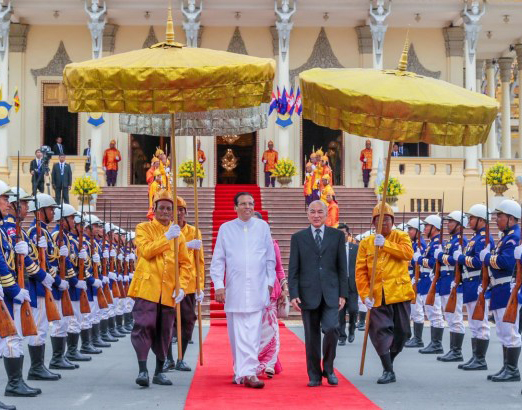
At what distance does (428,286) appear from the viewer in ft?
52.1

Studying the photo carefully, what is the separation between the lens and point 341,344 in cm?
1670

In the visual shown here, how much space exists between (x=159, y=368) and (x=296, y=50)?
87.6 feet

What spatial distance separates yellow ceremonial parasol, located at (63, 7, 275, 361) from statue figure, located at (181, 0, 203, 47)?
76.9 feet

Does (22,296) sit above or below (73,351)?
above

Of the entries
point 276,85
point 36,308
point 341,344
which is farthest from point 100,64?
point 276,85

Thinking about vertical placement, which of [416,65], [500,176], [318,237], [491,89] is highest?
[416,65]

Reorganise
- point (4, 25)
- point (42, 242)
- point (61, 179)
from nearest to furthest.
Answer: point (42, 242) → point (61, 179) → point (4, 25)

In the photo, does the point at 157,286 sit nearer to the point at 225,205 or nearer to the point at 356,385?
the point at 356,385

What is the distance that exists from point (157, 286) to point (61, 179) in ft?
58.2

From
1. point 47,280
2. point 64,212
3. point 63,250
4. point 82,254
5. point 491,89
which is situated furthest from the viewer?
point 491,89

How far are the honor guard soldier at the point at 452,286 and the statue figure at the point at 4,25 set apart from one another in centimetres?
2190

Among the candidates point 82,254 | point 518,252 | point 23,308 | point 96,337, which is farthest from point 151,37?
point 23,308

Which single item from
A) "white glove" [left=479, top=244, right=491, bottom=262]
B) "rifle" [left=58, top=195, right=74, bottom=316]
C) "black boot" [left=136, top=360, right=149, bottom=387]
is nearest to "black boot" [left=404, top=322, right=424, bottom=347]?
"white glove" [left=479, top=244, right=491, bottom=262]

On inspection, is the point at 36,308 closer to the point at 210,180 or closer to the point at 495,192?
the point at 495,192
